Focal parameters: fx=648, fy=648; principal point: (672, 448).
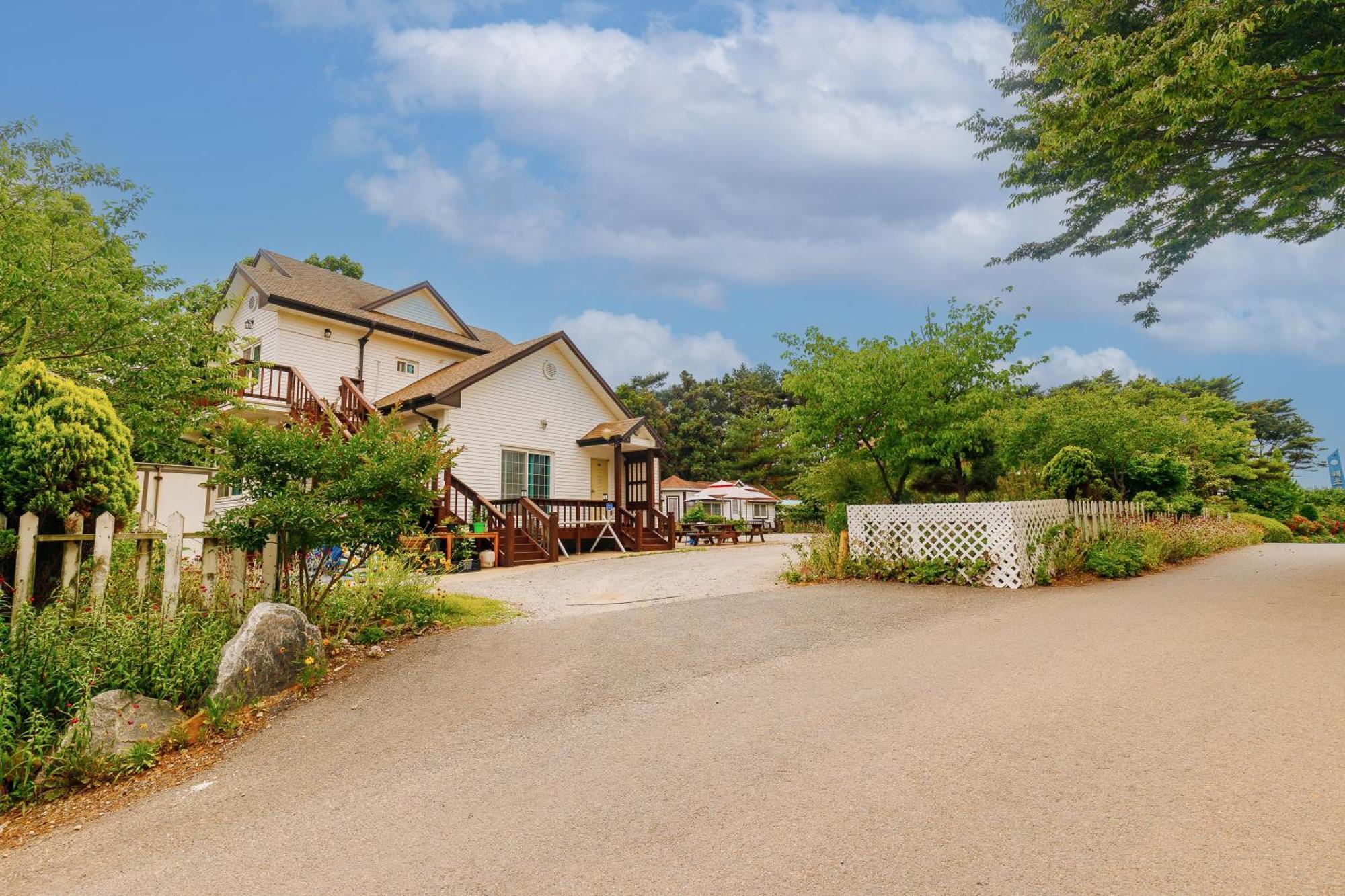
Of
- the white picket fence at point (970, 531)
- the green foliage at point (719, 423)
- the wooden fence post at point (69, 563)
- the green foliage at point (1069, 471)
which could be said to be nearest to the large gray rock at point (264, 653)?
the wooden fence post at point (69, 563)

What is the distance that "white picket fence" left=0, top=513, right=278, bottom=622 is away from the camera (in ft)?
15.6

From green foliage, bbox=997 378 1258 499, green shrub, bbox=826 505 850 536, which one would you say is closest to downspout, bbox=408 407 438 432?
green shrub, bbox=826 505 850 536

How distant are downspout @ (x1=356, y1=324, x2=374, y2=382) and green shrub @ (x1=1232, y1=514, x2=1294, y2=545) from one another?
26.0 m

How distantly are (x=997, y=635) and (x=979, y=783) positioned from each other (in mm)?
3694

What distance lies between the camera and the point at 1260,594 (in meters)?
8.38

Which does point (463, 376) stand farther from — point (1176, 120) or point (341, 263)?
point (341, 263)

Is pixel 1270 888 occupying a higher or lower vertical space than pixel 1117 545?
lower

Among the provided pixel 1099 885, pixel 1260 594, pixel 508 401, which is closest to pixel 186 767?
pixel 1099 885

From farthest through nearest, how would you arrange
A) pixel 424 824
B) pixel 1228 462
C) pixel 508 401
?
pixel 1228 462
pixel 508 401
pixel 424 824

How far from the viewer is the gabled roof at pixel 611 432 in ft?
63.1

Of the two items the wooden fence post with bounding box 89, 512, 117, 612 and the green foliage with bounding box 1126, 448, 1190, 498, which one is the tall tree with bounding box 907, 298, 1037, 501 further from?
the wooden fence post with bounding box 89, 512, 117, 612

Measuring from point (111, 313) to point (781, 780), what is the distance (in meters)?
9.67

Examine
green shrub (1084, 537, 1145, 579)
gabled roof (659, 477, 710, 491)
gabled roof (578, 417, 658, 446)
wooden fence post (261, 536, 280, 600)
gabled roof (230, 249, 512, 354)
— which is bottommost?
green shrub (1084, 537, 1145, 579)

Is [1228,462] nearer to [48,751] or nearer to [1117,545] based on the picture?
[1117,545]
